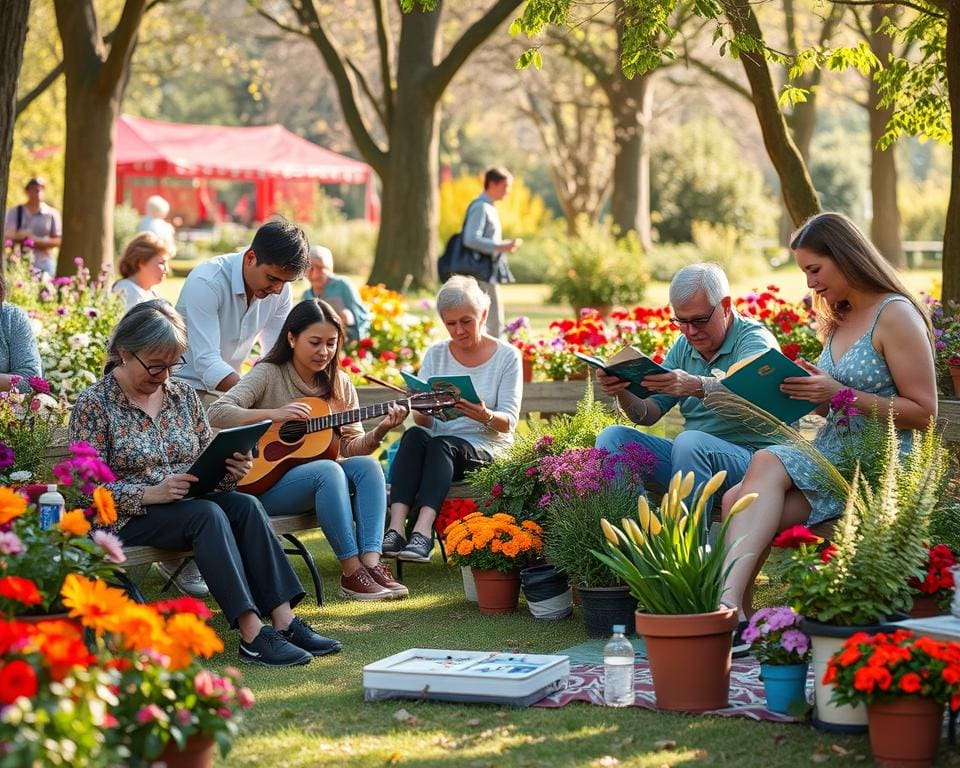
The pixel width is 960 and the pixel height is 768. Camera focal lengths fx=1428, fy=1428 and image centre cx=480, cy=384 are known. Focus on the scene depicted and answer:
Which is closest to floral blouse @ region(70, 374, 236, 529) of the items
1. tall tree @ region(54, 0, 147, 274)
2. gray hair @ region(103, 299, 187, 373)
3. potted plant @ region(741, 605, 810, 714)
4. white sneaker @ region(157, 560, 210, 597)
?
gray hair @ region(103, 299, 187, 373)

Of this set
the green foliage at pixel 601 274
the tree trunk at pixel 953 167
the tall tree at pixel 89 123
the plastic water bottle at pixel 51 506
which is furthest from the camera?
the green foliage at pixel 601 274

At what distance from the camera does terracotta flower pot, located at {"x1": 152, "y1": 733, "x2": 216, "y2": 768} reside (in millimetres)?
3139

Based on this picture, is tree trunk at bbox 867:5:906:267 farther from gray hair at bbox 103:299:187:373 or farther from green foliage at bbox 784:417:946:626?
green foliage at bbox 784:417:946:626

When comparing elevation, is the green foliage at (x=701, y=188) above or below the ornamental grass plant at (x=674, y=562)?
above

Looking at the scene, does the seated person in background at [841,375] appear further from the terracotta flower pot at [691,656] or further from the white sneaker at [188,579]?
the white sneaker at [188,579]

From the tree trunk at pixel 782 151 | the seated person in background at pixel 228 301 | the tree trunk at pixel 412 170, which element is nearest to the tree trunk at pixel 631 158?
Result: the tree trunk at pixel 412 170

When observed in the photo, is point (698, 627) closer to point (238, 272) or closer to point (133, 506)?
point (133, 506)

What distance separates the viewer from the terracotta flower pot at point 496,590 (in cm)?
574

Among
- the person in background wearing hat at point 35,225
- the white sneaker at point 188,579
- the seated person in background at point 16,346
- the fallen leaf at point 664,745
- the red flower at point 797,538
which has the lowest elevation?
the white sneaker at point 188,579

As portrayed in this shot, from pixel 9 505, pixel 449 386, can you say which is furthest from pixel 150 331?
pixel 449 386

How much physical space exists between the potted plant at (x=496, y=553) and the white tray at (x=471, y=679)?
3.79 ft

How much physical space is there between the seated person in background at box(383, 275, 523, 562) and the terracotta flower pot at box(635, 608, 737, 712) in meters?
2.13

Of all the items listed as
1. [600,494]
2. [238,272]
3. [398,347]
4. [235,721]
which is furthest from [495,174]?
[235,721]

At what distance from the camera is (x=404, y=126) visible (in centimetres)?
1712
